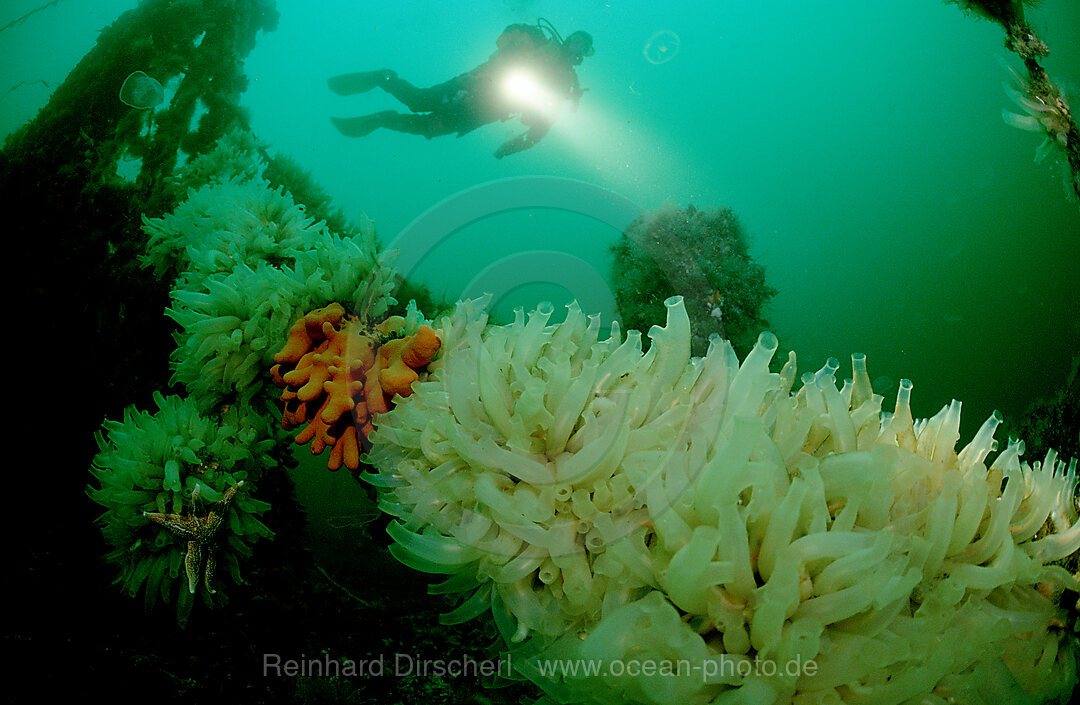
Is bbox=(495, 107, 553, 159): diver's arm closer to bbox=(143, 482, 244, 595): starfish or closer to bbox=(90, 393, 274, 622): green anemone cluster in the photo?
bbox=(90, 393, 274, 622): green anemone cluster

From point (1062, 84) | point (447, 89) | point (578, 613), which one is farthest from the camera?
point (447, 89)

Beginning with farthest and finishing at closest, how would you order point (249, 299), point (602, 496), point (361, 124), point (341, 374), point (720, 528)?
point (361, 124) → point (249, 299) → point (341, 374) → point (602, 496) → point (720, 528)

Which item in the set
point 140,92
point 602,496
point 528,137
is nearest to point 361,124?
point 528,137

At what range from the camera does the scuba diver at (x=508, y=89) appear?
3959 millimetres

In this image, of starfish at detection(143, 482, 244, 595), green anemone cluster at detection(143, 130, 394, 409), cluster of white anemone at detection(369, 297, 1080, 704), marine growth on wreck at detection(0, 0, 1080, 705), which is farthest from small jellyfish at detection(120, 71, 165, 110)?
cluster of white anemone at detection(369, 297, 1080, 704)

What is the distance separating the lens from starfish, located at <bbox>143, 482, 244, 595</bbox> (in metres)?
1.63

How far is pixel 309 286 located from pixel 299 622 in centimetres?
118

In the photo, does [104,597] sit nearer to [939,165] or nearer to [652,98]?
[652,98]

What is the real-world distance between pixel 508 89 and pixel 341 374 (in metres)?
3.34

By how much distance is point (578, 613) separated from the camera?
112 centimetres

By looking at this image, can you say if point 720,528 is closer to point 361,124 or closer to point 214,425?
point 214,425

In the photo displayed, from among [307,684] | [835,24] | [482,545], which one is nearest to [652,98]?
[835,24]

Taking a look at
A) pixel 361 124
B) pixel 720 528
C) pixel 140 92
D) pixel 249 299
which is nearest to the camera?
pixel 720 528

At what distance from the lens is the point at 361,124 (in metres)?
4.52
